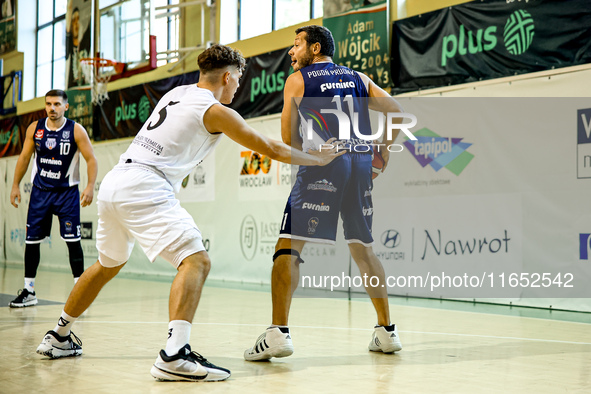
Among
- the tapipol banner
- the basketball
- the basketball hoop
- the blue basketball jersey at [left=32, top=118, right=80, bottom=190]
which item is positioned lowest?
the basketball

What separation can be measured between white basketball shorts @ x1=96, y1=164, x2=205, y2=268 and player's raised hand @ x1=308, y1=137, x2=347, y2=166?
67 centimetres

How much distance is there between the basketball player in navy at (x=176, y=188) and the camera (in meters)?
2.92

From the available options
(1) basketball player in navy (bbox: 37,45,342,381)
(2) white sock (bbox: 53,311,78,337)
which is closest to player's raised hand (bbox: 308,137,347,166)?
(1) basketball player in navy (bbox: 37,45,342,381)

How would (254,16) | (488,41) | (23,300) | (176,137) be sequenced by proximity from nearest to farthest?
(176,137) → (23,300) → (488,41) → (254,16)

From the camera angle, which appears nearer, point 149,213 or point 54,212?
point 149,213

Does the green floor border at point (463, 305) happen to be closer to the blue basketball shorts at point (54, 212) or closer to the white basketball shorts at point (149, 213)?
the blue basketball shorts at point (54, 212)

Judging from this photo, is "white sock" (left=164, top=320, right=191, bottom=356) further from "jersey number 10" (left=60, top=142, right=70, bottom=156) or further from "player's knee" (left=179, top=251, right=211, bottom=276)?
"jersey number 10" (left=60, top=142, right=70, bottom=156)

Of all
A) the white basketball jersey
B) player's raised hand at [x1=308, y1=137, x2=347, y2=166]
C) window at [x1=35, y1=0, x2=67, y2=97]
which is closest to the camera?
the white basketball jersey

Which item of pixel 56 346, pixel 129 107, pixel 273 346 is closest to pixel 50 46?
pixel 129 107

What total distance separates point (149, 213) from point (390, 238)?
513 centimetres

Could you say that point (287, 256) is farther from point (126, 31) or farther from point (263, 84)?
point (126, 31)

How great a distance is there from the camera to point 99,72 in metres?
12.0

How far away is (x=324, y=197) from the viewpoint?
11.6 ft

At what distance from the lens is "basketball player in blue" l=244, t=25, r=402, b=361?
11.4 ft
